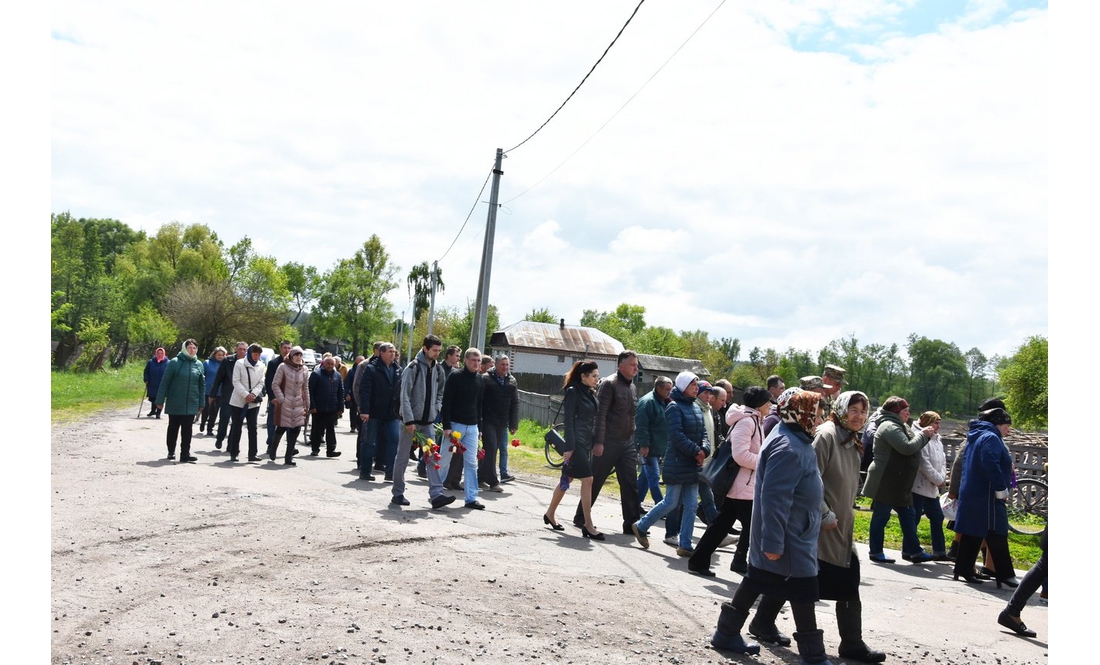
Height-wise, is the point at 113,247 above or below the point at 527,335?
above

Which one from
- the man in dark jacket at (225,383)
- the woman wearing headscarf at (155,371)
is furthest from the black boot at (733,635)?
the woman wearing headscarf at (155,371)

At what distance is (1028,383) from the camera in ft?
199

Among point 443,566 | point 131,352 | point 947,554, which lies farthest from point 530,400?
point 131,352

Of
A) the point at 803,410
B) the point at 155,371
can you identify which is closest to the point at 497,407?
the point at 803,410

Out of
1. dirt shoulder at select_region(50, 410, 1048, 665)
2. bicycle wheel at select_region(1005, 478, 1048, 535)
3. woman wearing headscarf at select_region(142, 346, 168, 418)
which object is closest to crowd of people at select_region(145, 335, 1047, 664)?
dirt shoulder at select_region(50, 410, 1048, 665)

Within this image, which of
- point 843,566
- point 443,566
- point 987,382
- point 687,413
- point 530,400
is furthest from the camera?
point 987,382

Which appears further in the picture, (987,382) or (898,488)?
(987,382)

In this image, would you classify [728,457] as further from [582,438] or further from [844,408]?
[844,408]

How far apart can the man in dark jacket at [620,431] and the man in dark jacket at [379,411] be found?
417 centimetres

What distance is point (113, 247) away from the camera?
91.9m

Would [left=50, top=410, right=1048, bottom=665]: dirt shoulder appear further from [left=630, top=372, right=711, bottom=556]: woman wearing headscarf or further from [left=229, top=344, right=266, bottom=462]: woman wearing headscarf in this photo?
[left=229, top=344, right=266, bottom=462]: woman wearing headscarf

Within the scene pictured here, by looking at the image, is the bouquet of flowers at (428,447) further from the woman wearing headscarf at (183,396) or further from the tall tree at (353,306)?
the tall tree at (353,306)

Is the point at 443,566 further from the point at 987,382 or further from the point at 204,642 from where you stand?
the point at 987,382

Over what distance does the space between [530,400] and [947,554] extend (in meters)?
18.8
